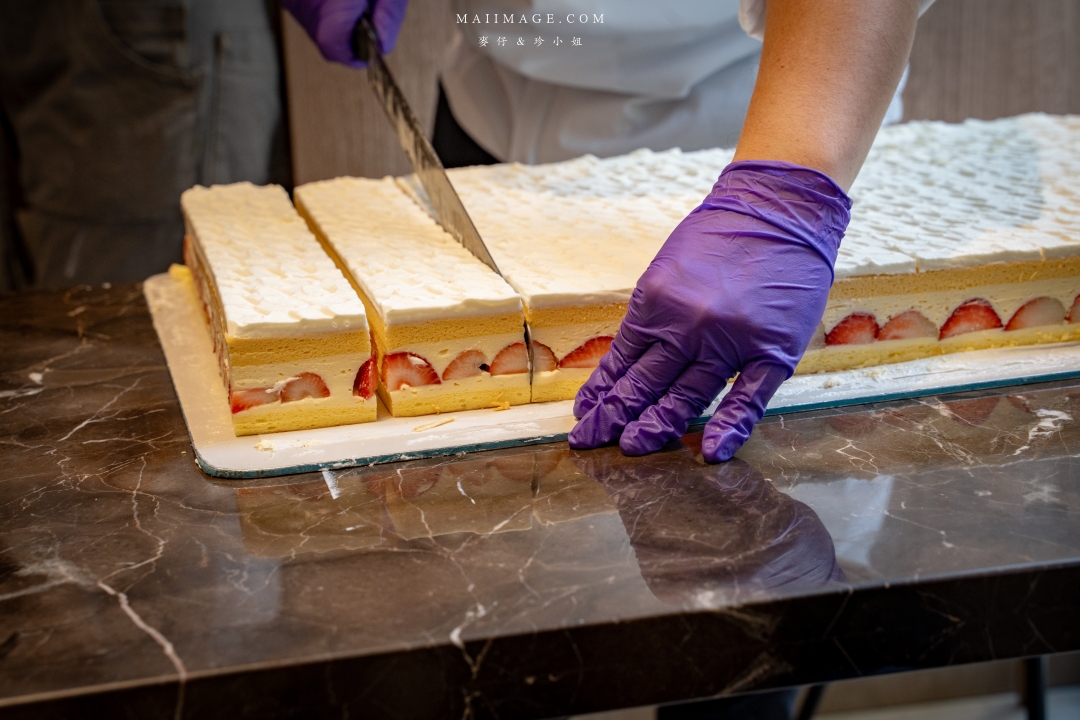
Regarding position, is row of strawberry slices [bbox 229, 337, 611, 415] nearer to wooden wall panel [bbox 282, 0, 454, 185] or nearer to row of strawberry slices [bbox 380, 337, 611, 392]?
row of strawberry slices [bbox 380, 337, 611, 392]

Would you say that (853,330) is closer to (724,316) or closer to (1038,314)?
(1038,314)

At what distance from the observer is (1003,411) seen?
1.84 meters

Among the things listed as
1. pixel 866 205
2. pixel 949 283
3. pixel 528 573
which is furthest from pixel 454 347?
pixel 866 205

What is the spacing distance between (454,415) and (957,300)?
3.67ft

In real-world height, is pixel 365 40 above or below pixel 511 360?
above

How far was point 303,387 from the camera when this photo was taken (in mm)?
1817

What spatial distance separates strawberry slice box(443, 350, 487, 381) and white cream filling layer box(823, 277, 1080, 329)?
0.74 meters

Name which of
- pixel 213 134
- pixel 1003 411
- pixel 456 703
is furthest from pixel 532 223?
pixel 213 134

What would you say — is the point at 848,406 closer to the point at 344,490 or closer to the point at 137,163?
the point at 344,490

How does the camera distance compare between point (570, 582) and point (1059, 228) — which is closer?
point (570, 582)

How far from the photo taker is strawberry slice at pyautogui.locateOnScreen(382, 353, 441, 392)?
186 cm

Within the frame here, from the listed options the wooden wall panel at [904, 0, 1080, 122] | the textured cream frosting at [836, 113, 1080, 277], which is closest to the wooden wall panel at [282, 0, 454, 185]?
the textured cream frosting at [836, 113, 1080, 277]

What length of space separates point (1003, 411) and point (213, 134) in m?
3.38

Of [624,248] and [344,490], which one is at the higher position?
[624,248]
